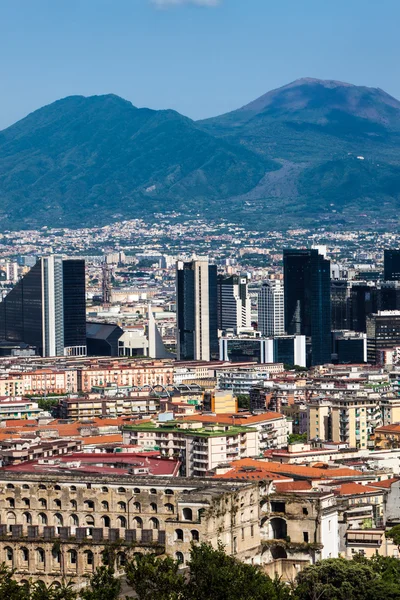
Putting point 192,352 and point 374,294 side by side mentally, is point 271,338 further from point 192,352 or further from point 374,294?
point 374,294

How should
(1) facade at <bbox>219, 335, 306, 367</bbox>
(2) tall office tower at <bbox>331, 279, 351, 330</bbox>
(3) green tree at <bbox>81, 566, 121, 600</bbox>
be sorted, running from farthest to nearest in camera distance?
(2) tall office tower at <bbox>331, 279, 351, 330</bbox> → (1) facade at <bbox>219, 335, 306, 367</bbox> → (3) green tree at <bbox>81, 566, 121, 600</bbox>

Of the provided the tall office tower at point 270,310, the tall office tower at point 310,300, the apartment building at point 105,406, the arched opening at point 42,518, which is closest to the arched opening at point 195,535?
the arched opening at point 42,518

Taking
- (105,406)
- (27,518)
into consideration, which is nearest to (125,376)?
Answer: (105,406)

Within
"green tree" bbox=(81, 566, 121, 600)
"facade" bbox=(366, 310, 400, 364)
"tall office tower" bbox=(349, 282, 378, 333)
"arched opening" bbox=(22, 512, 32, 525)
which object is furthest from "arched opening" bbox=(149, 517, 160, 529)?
"tall office tower" bbox=(349, 282, 378, 333)

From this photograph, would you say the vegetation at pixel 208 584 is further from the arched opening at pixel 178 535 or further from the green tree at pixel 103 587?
the arched opening at pixel 178 535

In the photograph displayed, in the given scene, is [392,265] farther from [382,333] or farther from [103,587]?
[103,587]

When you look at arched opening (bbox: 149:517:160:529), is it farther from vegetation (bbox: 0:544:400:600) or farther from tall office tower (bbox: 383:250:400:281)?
tall office tower (bbox: 383:250:400:281)

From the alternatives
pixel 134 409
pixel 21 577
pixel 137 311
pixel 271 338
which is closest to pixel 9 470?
Answer: pixel 21 577
